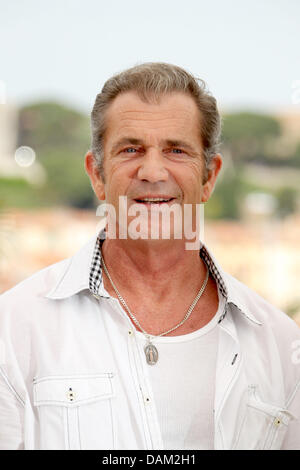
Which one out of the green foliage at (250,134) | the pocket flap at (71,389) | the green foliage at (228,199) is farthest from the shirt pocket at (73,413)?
the green foliage at (250,134)

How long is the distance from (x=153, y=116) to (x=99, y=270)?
1.38 ft

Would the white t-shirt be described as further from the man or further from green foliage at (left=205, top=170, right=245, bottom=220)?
green foliage at (left=205, top=170, right=245, bottom=220)

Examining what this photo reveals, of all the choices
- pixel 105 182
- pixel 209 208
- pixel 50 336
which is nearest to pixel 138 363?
pixel 50 336

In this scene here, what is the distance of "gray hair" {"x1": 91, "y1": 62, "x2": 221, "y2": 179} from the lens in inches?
53.1

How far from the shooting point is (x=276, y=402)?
1.34 metres

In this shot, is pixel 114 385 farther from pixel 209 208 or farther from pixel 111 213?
pixel 209 208

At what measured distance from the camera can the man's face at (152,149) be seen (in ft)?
4.36

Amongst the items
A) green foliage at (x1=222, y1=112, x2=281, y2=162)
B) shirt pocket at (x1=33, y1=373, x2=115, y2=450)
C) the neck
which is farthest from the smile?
green foliage at (x1=222, y1=112, x2=281, y2=162)

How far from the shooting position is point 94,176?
1.51m

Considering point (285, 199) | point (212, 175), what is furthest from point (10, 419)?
point (285, 199)

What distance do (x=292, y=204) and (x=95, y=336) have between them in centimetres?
1256

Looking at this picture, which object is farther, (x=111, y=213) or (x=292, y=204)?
(x=292, y=204)

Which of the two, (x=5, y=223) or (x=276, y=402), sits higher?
(x=5, y=223)

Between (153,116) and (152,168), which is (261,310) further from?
(153,116)
